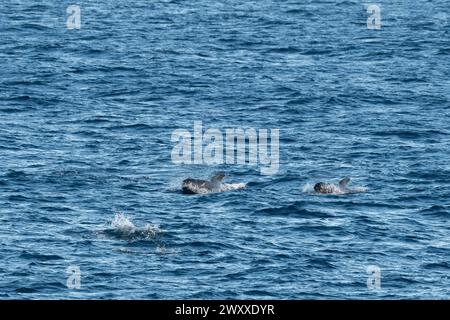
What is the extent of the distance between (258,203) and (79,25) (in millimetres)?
59932

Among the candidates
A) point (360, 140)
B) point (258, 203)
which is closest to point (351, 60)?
point (360, 140)

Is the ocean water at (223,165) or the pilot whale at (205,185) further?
the pilot whale at (205,185)

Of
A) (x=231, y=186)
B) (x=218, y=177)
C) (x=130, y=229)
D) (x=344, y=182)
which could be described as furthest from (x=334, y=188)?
(x=130, y=229)

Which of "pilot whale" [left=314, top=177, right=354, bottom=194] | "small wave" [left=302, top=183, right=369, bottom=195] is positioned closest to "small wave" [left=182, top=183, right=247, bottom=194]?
"small wave" [left=302, top=183, right=369, bottom=195]

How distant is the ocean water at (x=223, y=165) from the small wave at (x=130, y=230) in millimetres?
111

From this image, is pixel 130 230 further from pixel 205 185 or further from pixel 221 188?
pixel 221 188

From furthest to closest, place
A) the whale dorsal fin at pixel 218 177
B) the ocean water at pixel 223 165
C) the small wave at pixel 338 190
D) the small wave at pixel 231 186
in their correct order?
the small wave at pixel 231 186
the small wave at pixel 338 190
the whale dorsal fin at pixel 218 177
the ocean water at pixel 223 165

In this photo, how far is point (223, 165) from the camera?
2363 inches

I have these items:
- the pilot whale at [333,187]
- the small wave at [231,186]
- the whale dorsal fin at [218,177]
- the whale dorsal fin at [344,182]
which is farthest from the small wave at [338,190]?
the whale dorsal fin at [218,177]

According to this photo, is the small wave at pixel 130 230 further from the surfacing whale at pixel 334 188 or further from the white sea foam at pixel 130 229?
the surfacing whale at pixel 334 188

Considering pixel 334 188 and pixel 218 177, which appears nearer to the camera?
pixel 218 177

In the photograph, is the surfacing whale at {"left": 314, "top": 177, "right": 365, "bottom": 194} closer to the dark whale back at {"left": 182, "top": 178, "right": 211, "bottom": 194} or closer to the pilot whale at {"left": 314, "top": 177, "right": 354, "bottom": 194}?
the pilot whale at {"left": 314, "top": 177, "right": 354, "bottom": 194}

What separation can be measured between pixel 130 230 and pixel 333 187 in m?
12.3

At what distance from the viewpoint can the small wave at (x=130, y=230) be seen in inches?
1811
